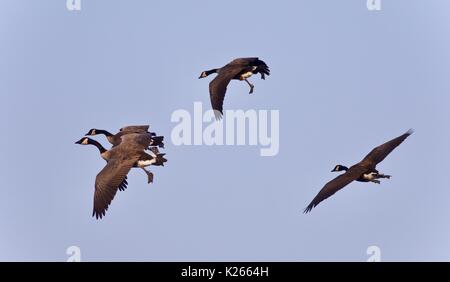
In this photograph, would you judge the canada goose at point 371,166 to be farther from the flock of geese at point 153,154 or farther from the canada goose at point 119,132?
the canada goose at point 119,132

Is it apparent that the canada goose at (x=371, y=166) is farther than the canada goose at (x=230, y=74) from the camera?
No

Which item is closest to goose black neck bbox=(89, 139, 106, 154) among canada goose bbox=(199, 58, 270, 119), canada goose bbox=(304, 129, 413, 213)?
canada goose bbox=(199, 58, 270, 119)

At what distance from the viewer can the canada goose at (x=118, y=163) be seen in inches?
1023

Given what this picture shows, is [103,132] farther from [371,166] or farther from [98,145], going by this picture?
[371,166]

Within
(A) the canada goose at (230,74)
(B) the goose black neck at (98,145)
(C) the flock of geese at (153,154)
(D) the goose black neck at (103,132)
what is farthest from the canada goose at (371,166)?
(D) the goose black neck at (103,132)

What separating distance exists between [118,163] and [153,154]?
161 cm

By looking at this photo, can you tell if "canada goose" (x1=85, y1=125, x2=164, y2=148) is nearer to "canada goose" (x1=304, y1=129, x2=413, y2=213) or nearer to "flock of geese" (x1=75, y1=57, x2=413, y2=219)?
"flock of geese" (x1=75, y1=57, x2=413, y2=219)

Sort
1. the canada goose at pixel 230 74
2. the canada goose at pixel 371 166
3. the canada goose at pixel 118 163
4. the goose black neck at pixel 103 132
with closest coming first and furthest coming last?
the canada goose at pixel 118 163
the canada goose at pixel 371 166
the canada goose at pixel 230 74
the goose black neck at pixel 103 132

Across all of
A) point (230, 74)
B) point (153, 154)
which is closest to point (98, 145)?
point (153, 154)

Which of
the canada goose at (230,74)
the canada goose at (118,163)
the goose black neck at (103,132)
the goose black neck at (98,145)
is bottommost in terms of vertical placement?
the canada goose at (118,163)

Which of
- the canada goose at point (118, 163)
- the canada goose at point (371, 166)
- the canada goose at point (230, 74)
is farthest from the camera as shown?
the canada goose at point (230, 74)
